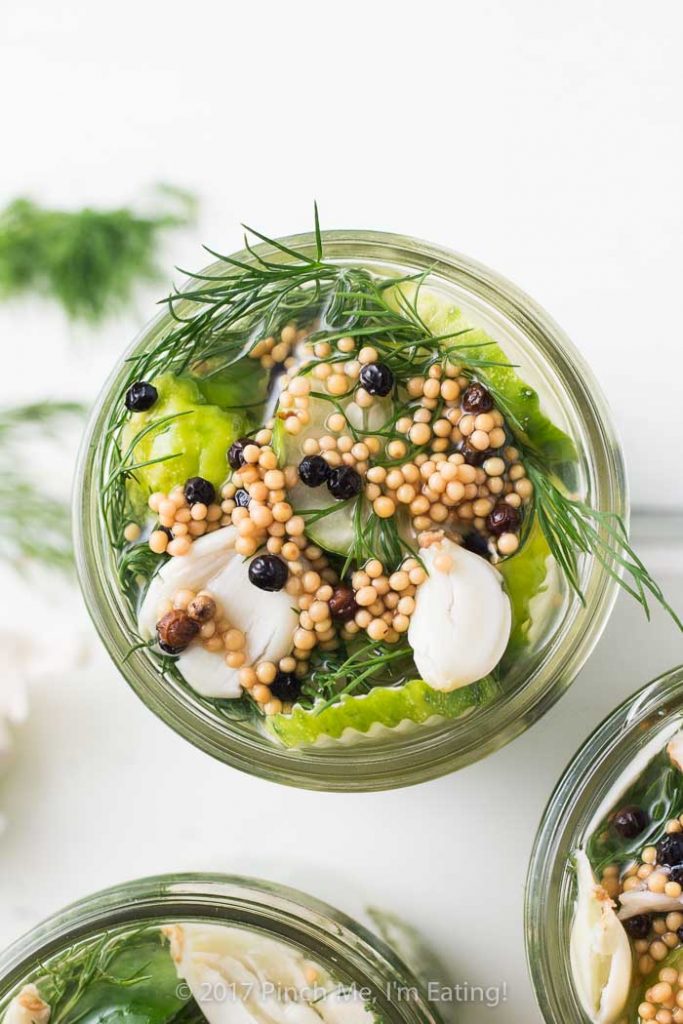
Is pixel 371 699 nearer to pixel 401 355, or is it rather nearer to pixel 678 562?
pixel 401 355

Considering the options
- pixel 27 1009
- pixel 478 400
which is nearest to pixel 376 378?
pixel 478 400

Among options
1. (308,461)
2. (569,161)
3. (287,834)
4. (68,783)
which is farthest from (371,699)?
(569,161)

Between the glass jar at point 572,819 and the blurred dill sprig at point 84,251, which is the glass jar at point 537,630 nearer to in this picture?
the glass jar at point 572,819

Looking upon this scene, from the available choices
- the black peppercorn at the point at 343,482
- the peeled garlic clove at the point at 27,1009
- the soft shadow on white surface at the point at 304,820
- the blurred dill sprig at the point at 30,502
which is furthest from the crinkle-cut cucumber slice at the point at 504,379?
the peeled garlic clove at the point at 27,1009

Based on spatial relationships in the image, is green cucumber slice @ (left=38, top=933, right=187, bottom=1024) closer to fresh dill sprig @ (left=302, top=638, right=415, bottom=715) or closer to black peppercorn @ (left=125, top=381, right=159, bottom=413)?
fresh dill sprig @ (left=302, top=638, right=415, bottom=715)

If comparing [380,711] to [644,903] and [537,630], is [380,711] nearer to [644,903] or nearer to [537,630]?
[537,630]
